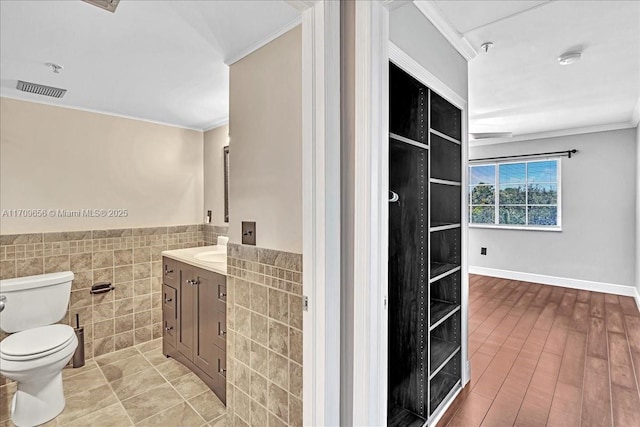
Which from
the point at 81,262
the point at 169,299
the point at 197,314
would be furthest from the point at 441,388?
the point at 81,262

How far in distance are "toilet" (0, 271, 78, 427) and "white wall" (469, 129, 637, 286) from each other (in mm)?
6052

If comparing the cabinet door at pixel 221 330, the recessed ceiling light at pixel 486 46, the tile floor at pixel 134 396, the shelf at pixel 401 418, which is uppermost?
the recessed ceiling light at pixel 486 46

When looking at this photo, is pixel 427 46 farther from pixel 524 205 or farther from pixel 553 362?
pixel 524 205

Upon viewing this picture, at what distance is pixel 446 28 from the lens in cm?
195

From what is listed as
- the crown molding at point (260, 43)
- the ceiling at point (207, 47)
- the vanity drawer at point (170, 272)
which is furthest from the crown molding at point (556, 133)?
the vanity drawer at point (170, 272)

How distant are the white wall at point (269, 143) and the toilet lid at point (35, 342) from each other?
132 centimetres

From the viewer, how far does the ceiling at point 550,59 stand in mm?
1861

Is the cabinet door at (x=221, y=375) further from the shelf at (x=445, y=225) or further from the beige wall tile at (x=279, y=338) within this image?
the shelf at (x=445, y=225)

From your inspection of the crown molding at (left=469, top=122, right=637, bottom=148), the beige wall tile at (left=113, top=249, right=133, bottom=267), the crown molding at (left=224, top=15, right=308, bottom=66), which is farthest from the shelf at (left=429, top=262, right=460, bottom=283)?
the crown molding at (left=469, top=122, right=637, bottom=148)

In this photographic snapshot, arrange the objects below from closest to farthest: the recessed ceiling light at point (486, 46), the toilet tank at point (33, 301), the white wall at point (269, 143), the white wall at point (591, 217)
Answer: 1. the white wall at point (269, 143)
2. the toilet tank at point (33, 301)
3. the recessed ceiling light at point (486, 46)
4. the white wall at point (591, 217)

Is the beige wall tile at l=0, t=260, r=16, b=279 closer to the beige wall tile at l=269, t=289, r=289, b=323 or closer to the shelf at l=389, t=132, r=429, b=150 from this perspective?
the beige wall tile at l=269, t=289, r=289, b=323

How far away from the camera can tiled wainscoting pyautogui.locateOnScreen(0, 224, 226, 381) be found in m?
2.42

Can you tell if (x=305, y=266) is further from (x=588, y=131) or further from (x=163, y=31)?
(x=588, y=131)

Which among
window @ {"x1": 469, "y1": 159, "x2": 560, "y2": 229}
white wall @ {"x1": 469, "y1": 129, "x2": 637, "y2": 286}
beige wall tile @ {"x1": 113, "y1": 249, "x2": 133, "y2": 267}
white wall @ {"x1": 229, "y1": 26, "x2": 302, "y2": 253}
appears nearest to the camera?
white wall @ {"x1": 229, "y1": 26, "x2": 302, "y2": 253}
